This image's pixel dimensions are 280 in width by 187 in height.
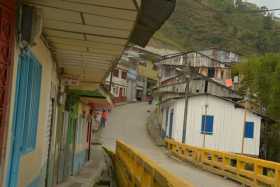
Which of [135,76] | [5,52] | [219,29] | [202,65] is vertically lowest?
[5,52]

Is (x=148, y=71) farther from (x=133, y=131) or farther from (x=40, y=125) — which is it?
(x=40, y=125)

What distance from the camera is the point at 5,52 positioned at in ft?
15.9

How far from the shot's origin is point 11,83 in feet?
17.4

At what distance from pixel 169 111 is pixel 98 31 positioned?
40368 mm

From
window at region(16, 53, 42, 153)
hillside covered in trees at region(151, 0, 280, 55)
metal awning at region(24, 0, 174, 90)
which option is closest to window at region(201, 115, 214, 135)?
metal awning at region(24, 0, 174, 90)

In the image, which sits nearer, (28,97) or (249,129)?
(28,97)

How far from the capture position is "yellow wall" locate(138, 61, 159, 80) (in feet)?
299

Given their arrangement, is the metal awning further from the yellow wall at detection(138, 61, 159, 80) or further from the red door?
the yellow wall at detection(138, 61, 159, 80)

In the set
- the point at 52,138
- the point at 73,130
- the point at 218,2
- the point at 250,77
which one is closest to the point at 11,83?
the point at 52,138

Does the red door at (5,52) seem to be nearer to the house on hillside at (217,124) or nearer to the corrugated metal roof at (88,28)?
the corrugated metal roof at (88,28)

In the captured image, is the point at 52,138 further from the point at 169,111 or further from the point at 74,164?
the point at 169,111

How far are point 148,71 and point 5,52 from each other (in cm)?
8926

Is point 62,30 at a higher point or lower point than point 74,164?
higher

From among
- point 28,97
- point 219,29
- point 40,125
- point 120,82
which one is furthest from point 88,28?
point 219,29
